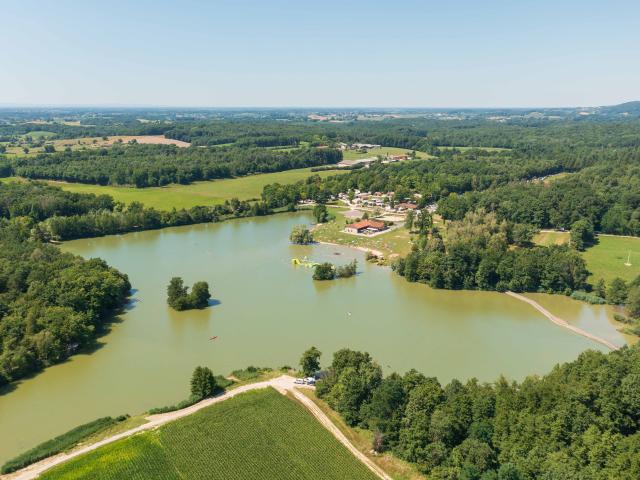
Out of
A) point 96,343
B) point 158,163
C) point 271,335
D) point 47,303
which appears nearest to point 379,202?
point 158,163

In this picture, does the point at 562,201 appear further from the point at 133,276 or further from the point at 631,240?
the point at 133,276

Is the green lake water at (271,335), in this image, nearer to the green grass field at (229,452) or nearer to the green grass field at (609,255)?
the green grass field at (229,452)

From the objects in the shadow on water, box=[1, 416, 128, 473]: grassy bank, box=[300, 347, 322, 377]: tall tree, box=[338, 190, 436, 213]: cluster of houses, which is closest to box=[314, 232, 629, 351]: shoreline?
box=[300, 347, 322, 377]: tall tree

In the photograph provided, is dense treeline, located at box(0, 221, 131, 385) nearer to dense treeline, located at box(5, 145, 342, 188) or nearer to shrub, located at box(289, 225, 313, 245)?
shrub, located at box(289, 225, 313, 245)

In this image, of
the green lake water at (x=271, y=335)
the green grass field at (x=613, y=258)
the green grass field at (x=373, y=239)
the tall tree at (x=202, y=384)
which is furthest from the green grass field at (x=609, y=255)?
the tall tree at (x=202, y=384)

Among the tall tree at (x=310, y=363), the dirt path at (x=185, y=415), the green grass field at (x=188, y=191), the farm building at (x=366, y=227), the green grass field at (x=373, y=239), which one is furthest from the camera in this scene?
the green grass field at (x=188, y=191)

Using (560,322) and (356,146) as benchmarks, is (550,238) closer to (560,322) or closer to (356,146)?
(560,322)
